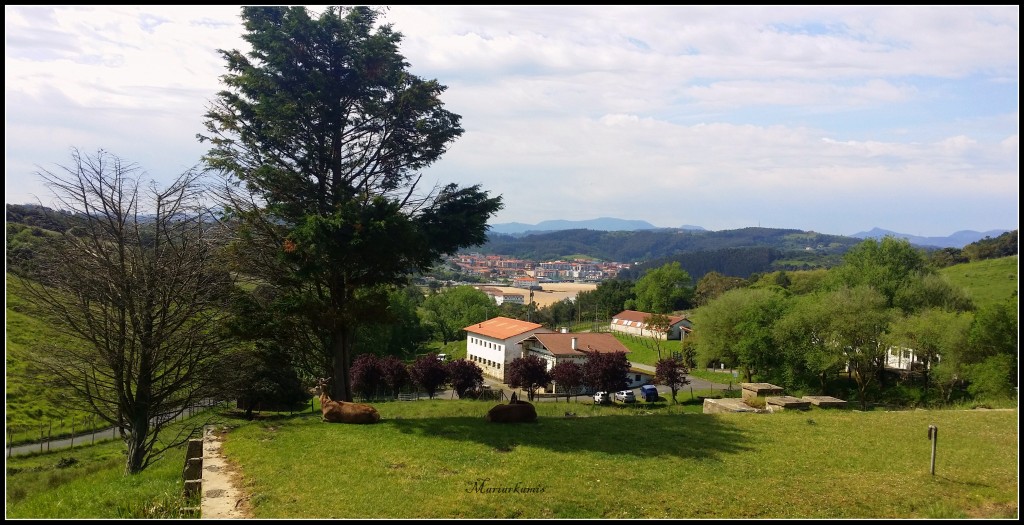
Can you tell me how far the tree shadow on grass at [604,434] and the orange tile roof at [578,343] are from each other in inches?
1482

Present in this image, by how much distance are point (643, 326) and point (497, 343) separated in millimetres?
29562

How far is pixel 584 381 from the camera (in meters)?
41.1

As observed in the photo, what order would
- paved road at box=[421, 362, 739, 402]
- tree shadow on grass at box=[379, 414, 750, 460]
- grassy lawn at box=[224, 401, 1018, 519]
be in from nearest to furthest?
1. grassy lawn at box=[224, 401, 1018, 519]
2. tree shadow on grass at box=[379, 414, 750, 460]
3. paved road at box=[421, 362, 739, 402]

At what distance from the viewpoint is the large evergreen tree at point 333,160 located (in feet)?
52.7

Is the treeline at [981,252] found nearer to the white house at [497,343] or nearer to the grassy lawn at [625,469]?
the white house at [497,343]

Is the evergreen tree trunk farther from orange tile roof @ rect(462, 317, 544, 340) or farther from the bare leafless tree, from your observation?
orange tile roof @ rect(462, 317, 544, 340)

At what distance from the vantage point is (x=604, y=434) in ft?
47.1

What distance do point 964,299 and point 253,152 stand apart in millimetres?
53470

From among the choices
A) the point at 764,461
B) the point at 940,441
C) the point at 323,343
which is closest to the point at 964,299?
the point at 940,441

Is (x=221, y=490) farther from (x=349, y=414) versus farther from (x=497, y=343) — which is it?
(x=497, y=343)

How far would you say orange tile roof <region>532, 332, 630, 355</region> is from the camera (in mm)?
54812

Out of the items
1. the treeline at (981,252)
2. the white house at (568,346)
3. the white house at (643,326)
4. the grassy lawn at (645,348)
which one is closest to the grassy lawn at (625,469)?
the white house at (568,346)

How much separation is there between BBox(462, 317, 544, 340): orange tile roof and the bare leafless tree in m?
43.8

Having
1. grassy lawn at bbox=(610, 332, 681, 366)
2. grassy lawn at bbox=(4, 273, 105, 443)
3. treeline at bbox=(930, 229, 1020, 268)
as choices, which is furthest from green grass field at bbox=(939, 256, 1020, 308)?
grassy lawn at bbox=(4, 273, 105, 443)
